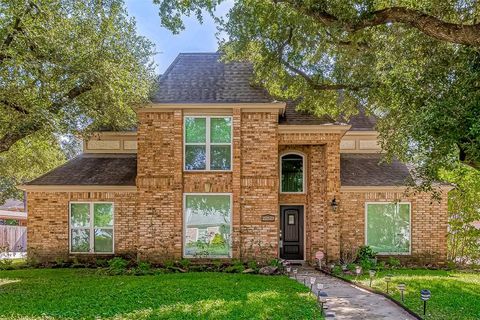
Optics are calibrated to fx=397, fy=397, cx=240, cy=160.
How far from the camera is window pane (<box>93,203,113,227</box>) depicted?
14.6 m

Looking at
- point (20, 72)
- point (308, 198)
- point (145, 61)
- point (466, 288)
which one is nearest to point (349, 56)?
point (308, 198)

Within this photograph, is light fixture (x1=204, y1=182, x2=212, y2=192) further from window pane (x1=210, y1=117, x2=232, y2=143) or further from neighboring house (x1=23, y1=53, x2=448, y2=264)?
window pane (x1=210, y1=117, x2=232, y2=143)

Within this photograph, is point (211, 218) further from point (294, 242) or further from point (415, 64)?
point (415, 64)

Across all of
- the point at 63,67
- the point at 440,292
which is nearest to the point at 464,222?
the point at 440,292

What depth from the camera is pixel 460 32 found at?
7.46 metres

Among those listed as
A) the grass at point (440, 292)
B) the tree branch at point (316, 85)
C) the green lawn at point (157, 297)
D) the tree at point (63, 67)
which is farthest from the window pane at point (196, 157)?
the grass at point (440, 292)

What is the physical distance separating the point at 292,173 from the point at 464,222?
6924 mm

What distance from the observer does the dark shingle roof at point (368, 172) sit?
48.9 ft

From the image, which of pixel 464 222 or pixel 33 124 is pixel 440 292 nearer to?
pixel 464 222

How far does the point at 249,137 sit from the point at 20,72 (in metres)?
7.03

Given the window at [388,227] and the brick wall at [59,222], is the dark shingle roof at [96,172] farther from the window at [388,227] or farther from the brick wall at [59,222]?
the window at [388,227]

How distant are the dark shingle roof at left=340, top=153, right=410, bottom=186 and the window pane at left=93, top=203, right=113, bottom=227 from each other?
28.7 ft

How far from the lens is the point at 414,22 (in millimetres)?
7980

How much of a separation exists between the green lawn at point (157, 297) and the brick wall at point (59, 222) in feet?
8.71
